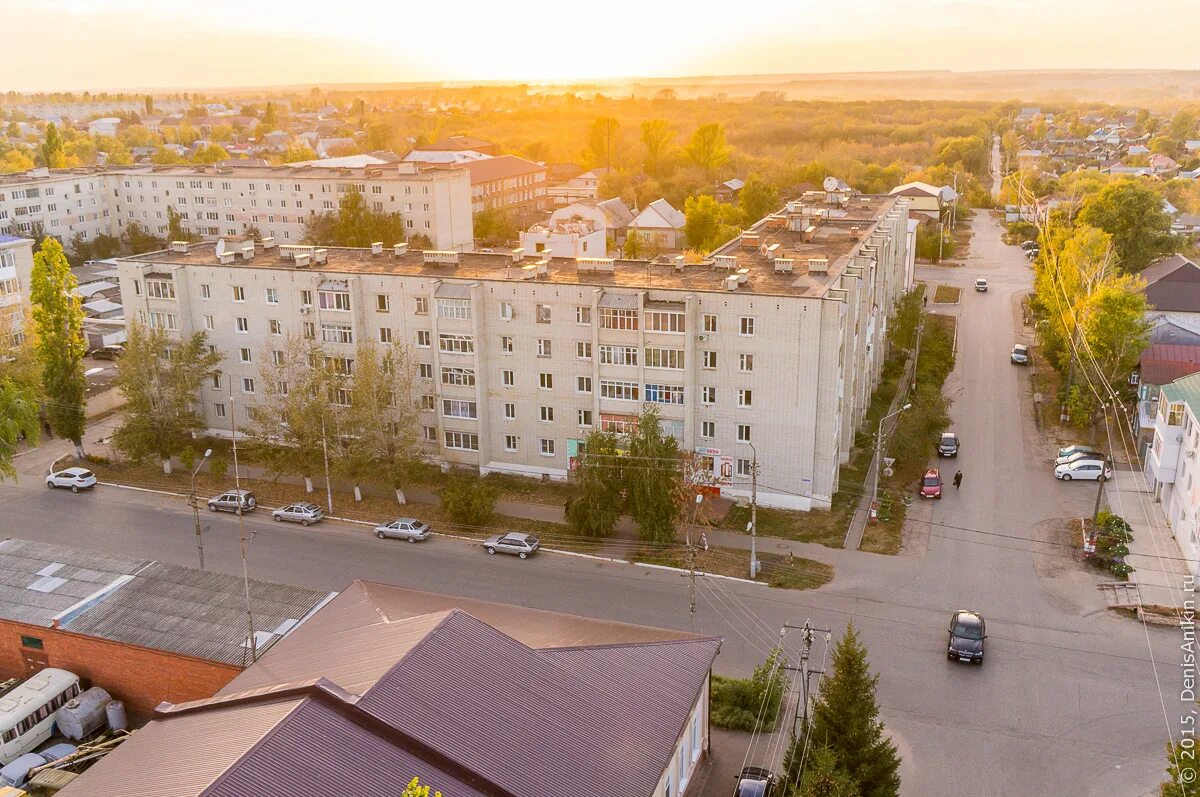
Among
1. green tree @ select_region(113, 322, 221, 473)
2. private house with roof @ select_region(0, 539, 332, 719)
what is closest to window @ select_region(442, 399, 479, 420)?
green tree @ select_region(113, 322, 221, 473)

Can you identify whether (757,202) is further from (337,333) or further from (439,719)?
(439,719)

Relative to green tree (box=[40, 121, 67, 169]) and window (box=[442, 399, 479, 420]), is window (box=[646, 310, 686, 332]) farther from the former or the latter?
green tree (box=[40, 121, 67, 169])

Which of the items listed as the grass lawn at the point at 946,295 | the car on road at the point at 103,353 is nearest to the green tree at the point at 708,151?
the grass lawn at the point at 946,295

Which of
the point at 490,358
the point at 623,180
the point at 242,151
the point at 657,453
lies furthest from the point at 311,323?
the point at 242,151

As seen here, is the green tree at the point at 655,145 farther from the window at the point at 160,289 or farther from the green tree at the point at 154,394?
the green tree at the point at 154,394

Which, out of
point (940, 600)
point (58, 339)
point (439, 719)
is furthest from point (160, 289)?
point (940, 600)

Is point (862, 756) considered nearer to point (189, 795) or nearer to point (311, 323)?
point (189, 795)
